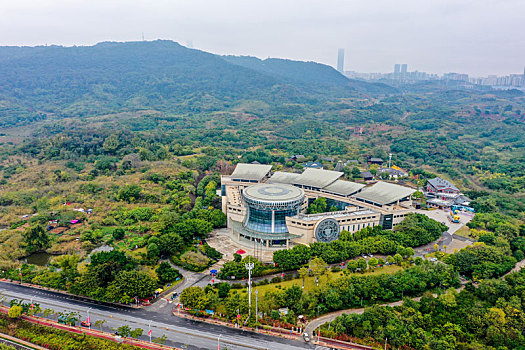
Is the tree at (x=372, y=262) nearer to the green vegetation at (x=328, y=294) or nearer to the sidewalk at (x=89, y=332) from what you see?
the green vegetation at (x=328, y=294)

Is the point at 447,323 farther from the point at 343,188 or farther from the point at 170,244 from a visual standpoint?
the point at 170,244

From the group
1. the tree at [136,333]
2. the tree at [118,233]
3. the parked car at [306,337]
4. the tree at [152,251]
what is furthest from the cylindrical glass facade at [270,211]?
the tree at [136,333]

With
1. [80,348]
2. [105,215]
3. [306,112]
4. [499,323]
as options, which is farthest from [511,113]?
[80,348]

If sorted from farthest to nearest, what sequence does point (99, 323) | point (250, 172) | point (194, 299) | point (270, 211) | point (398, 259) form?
point (250, 172) < point (270, 211) < point (398, 259) < point (194, 299) < point (99, 323)

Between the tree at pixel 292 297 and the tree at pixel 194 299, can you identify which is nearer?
the tree at pixel 194 299

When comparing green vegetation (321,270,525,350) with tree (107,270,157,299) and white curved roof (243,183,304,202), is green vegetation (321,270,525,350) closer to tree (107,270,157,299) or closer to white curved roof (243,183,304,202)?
tree (107,270,157,299)

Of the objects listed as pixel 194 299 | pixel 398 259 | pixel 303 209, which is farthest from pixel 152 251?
pixel 398 259
